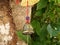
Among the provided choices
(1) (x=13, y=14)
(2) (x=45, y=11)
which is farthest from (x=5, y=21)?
(2) (x=45, y=11)

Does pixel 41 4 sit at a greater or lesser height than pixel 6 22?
greater

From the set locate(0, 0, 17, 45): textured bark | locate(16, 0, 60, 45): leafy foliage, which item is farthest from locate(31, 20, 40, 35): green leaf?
locate(0, 0, 17, 45): textured bark

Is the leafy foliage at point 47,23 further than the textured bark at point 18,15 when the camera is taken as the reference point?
No

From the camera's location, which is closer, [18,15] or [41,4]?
[41,4]

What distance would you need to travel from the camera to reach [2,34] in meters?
2.39

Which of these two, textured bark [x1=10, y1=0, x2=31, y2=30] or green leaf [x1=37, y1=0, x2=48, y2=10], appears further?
textured bark [x1=10, y1=0, x2=31, y2=30]

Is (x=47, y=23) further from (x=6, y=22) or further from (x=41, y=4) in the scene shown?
(x=6, y=22)

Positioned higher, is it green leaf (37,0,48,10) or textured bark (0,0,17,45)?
green leaf (37,0,48,10)

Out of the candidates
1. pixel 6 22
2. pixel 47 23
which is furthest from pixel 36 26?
pixel 6 22

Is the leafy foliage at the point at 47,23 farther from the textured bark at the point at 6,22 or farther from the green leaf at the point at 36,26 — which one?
the textured bark at the point at 6,22

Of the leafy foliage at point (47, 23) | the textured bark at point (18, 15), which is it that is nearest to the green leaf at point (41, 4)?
the leafy foliage at point (47, 23)

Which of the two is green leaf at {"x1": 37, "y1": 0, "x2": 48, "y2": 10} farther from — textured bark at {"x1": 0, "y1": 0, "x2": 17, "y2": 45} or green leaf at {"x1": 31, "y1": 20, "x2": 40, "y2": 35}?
textured bark at {"x1": 0, "y1": 0, "x2": 17, "y2": 45}

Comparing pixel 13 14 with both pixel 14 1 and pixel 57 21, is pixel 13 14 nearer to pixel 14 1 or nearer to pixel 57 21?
pixel 14 1

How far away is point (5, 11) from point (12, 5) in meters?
0.05
